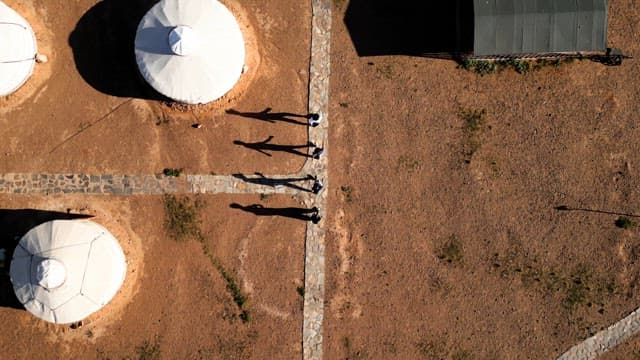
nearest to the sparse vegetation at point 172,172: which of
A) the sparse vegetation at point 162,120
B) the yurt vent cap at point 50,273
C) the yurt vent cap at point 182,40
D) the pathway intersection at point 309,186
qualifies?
the pathway intersection at point 309,186

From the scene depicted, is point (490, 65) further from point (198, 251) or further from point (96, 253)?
point (96, 253)

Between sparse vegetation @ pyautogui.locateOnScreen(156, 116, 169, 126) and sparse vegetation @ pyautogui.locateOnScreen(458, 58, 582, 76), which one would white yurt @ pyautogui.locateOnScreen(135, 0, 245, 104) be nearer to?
sparse vegetation @ pyautogui.locateOnScreen(156, 116, 169, 126)

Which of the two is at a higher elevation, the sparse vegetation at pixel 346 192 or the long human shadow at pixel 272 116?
the long human shadow at pixel 272 116

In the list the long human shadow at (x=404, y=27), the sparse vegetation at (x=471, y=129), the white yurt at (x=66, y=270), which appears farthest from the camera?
the long human shadow at (x=404, y=27)

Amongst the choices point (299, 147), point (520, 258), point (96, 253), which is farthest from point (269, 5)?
point (520, 258)

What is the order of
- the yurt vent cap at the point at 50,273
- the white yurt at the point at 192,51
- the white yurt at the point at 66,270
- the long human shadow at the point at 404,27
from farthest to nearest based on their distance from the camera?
the long human shadow at the point at 404,27
the white yurt at the point at 192,51
the white yurt at the point at 66,270
the yurt vent cap at the point at 50,273

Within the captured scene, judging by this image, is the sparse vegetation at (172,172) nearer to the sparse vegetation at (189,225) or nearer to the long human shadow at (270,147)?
the sparse vegetation at (189,225)

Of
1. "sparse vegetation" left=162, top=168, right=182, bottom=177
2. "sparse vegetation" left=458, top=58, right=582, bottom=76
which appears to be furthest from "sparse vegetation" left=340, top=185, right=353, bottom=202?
"sparse vegetation" left=458, top=58, right=582, bottom=76

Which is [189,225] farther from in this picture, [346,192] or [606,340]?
[606,340]
